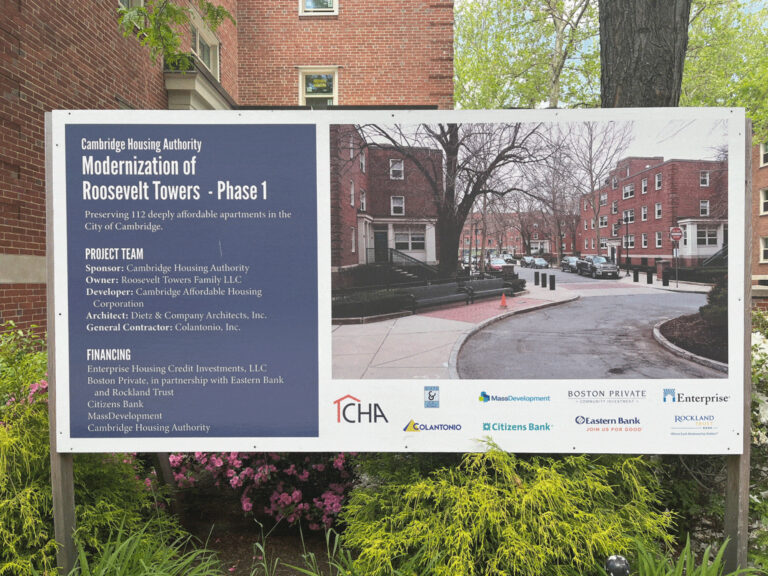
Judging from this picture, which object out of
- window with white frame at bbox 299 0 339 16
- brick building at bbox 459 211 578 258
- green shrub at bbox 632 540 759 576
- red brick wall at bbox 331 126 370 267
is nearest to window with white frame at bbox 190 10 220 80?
window with white frame at bbox 299 0 339 16

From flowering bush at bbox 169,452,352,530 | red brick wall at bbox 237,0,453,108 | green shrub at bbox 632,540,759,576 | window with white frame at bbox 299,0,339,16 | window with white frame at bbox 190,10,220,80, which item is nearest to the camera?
green shrub at bbox 632,540,759,576

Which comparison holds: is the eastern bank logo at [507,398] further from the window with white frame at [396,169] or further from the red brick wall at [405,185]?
the window with white frame at [396,169]

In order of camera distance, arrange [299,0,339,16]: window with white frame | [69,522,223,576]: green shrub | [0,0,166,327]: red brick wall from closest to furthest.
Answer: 1. [69,522,223,576]: green shrub
2. [0,0,166,327]: red brick wall
3. [299,0,339,16]: window with white frame

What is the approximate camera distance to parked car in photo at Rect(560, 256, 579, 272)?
9.38 ft

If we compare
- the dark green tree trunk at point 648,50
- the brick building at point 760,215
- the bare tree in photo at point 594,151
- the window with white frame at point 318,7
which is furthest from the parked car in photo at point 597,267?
the brick building at point 760,215

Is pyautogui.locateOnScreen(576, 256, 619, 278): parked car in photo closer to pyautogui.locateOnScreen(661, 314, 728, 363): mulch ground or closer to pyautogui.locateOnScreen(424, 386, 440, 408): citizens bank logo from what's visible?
pyautogui.locateOnScreen(661, 314, 728, 363): mulch ground

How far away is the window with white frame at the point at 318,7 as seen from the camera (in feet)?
51.0

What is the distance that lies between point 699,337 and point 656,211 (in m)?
0.71

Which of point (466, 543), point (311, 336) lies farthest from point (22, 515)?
point (466, 543)

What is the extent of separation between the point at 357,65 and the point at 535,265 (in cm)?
1443

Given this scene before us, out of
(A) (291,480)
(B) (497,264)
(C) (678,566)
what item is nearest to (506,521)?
(C) (678,566)

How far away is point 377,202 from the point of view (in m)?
2.69

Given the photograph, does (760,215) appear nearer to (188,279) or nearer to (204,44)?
(204,44)

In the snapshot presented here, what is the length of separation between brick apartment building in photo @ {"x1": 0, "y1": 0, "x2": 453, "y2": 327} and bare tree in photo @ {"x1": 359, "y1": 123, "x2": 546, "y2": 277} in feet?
20.3
